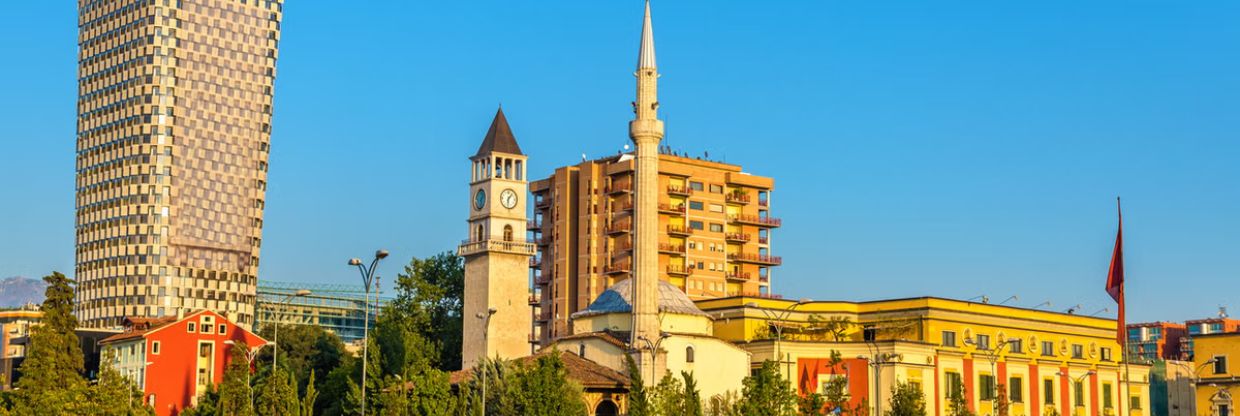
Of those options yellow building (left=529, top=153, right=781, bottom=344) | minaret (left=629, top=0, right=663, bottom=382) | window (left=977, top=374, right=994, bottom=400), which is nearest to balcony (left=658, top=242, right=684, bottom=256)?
yellow building (left=529, top=153, right=781, bottom=344)

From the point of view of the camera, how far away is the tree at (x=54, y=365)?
76000mm

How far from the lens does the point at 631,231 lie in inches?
5591

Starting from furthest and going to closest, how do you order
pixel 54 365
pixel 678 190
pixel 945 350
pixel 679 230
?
1. pixel 679 230
2. pixel 678 190
3. pixel 945 350
4. pixel 54 365

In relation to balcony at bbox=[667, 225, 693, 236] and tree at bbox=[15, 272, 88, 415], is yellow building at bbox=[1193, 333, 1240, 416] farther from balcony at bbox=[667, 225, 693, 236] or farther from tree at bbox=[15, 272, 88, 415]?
tree at bbox=[15, 272, 88, 415]

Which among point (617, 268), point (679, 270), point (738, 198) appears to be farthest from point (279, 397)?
point (738, 198)

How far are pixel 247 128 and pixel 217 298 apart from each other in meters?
17.6

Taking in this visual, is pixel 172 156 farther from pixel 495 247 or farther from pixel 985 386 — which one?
pixel 985 386

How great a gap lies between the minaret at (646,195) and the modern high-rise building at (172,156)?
278 ft

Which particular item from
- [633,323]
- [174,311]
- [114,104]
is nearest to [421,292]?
[633,323]

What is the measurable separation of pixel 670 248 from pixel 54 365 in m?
66.1

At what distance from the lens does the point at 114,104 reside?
162 m

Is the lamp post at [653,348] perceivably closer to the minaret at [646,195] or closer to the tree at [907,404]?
the minaret at [646,195]

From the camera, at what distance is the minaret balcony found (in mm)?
103812

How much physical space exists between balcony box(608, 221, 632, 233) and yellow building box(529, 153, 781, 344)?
0.28 ft
